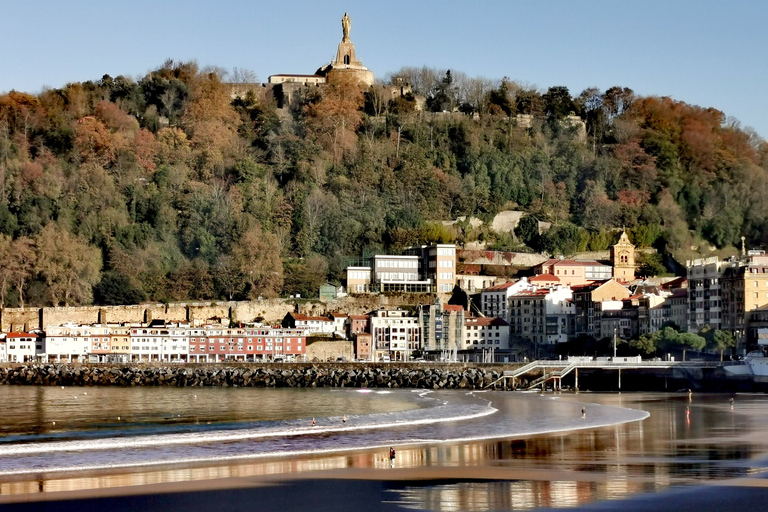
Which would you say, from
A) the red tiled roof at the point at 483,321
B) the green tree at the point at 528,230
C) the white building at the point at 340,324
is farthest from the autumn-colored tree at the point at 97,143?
the red tiled roof at the point at 483,321

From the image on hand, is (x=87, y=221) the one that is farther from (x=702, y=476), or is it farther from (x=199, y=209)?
(x=702, y=476)

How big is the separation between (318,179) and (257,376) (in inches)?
848

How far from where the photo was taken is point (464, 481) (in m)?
23.0

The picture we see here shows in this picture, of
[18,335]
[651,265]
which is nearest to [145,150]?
[18,335]

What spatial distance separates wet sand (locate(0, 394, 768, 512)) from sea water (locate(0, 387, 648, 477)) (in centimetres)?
179

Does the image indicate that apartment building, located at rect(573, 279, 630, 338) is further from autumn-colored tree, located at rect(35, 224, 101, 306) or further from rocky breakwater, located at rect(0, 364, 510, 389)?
autumn-colored tree, located at rect(35, 224, 101, 306)

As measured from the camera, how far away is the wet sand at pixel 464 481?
20453 mm

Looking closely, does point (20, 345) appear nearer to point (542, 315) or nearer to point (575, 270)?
point (542, 315)

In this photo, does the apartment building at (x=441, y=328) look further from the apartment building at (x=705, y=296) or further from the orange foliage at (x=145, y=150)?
the orange foliage at (x=145, y=150)

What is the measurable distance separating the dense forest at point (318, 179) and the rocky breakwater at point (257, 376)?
346 inches

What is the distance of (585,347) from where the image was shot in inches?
2511

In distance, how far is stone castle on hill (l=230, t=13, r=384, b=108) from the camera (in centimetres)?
→ 8831

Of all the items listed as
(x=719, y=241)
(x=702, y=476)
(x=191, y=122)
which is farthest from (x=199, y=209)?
(x=702, y=476)

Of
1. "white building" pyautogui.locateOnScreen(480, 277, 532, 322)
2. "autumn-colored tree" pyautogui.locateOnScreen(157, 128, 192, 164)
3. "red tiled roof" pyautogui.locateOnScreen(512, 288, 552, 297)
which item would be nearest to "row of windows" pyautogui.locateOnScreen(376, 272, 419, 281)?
"white building" pyautogui.locateOnScreen(480, 277, 532, 322)
